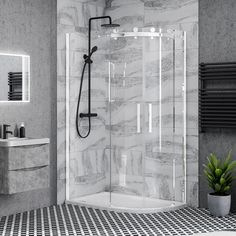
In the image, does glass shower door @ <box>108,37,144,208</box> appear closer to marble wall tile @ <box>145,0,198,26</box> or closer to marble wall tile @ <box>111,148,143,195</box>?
marble wall tile @ <box>111,148,143,195</box>

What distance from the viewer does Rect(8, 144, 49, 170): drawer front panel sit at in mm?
4940

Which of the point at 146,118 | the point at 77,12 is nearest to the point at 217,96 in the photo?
the point at 146,118

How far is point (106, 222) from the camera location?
5.14m

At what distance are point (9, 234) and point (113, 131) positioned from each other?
1.63 metres

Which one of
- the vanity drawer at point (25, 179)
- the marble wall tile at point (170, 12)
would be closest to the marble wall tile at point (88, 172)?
the vanity drawer at point (25, 179)

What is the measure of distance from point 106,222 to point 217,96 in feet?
5.95

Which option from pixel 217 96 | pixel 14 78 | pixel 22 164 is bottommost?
pixel 22 164

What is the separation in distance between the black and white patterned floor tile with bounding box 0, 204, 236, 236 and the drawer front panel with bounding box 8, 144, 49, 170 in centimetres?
58

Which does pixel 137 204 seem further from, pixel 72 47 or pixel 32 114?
pixel 72 47

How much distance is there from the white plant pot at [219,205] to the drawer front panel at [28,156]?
1748 mm

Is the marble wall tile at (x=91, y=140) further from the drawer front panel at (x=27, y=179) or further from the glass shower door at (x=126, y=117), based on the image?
the drawer front panel at (x=27, y=179)

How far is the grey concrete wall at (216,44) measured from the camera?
18.6ft

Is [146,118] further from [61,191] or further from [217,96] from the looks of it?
[61,191]

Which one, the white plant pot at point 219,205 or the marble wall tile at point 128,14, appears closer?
the white plant pot at point 219,205
